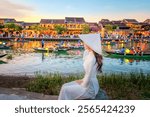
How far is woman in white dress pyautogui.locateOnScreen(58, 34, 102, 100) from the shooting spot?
3.67 metres

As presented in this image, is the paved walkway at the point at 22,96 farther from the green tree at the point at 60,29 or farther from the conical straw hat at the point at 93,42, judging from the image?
the green tree at the point at 60,29

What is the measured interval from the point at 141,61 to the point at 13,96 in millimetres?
16653

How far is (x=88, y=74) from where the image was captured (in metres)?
3.66

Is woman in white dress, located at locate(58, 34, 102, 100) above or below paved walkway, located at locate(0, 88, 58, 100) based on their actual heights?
above

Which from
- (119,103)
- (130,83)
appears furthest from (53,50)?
(119,103)

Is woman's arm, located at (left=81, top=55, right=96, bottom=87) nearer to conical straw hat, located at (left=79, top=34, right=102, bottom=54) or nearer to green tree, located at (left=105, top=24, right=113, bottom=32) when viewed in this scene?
conical straw hat, located at (left=79, top=34, right=102, bottom=54)

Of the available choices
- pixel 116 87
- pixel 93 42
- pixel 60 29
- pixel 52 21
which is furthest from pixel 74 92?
pixel 52 21

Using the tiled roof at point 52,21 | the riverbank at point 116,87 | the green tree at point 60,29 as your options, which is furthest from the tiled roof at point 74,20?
the riverbank at point 116,87

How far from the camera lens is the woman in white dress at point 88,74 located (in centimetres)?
367

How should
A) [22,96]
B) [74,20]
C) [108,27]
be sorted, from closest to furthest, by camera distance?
[22,96] → [108,27] → [74,20]

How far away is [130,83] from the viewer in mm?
6664

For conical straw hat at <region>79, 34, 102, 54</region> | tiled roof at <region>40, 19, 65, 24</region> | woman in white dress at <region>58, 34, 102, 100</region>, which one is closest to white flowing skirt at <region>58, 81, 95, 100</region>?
woman in white dress at <region>58, 34, 102, 100</region>

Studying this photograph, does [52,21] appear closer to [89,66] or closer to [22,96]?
[22,96]

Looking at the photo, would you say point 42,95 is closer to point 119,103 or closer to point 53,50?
point 119,103
